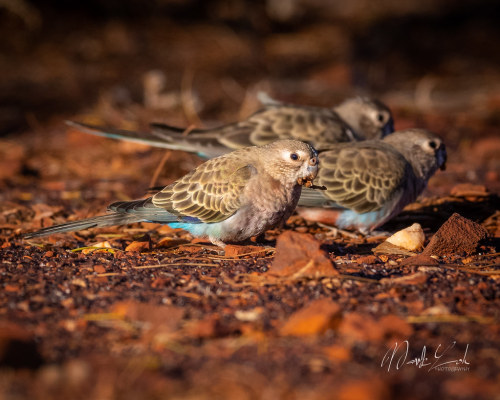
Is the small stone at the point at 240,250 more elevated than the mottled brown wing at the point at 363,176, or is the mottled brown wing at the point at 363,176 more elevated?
the mottled brown wing at the point at 363,176

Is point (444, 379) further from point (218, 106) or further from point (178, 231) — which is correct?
point (218, 106)

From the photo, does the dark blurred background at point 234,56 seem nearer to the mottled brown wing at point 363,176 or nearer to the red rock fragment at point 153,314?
the mottled brown wing at point 363,176

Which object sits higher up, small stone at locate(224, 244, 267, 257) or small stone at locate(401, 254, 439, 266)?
small stone at locate(401, 254, 439, 266)

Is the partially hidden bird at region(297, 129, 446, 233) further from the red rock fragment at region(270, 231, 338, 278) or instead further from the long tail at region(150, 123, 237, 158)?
the red rock fragment at region(270, 231, 338, 278)

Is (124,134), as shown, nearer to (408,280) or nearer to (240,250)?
(240,250)

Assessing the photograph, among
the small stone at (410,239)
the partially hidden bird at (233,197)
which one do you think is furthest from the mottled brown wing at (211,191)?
the small stone at (410,239)

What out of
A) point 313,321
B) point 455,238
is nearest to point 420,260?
point 455,238

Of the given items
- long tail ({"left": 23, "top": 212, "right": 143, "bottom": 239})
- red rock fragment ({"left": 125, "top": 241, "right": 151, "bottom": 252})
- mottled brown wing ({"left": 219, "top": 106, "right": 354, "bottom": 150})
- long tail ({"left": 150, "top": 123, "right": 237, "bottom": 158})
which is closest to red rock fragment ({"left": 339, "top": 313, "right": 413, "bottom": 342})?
red rock fragment ({"left": 125, "top": 241, "right": 151, "bottom": 252})
